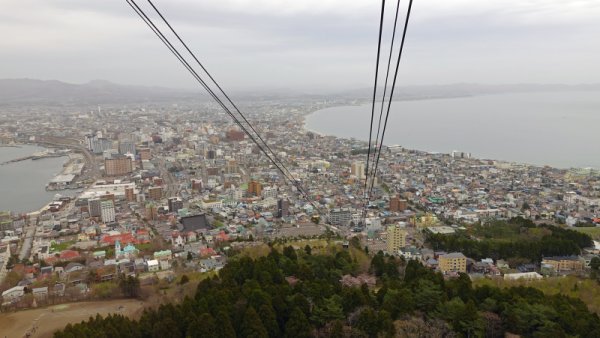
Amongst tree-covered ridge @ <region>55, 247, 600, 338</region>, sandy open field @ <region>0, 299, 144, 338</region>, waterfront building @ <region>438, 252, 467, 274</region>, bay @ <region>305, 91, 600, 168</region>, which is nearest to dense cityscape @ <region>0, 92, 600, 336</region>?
waterfront building @ <region>438, 252, 467, 274</region>

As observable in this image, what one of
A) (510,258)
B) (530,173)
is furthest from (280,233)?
(530,173)

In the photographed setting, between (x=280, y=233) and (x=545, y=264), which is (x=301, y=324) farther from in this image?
(x=280, y=233)

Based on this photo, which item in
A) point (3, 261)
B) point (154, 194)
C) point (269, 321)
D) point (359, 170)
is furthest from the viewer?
point (359, 170)

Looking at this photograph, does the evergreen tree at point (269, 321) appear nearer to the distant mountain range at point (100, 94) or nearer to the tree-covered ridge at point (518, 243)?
the tree-covered ridge at point (518, 243)

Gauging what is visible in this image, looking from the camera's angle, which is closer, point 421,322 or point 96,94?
point 421,322

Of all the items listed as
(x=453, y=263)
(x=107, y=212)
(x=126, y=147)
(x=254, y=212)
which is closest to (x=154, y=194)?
(x=107, y=212)

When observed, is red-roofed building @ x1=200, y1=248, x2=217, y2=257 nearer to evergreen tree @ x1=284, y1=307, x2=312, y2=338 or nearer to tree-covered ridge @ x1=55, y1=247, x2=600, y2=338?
tree-covered ridge @ x1=55, y1=247, x2=600, y2=338

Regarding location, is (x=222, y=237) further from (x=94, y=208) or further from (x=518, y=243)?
(x=518, y=243)
